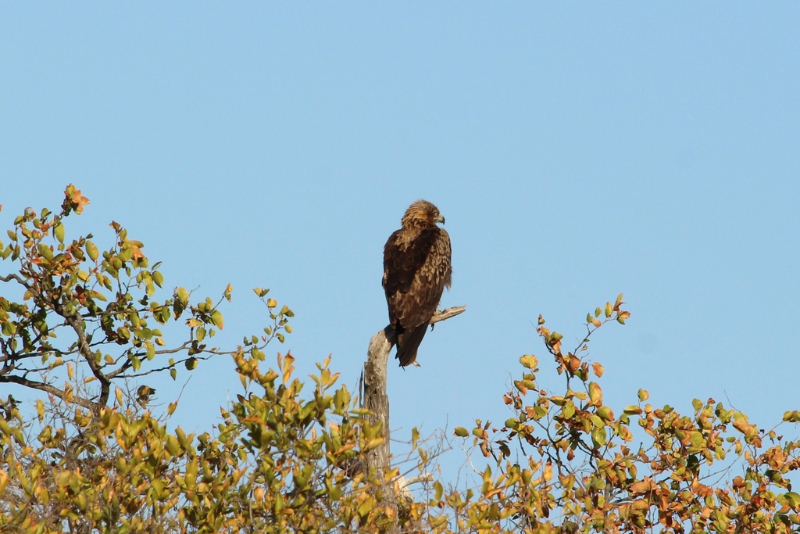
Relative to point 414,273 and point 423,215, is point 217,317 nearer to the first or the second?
point 414,273

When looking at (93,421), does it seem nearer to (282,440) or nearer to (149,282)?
(149,282)

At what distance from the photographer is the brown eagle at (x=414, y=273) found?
438 inches

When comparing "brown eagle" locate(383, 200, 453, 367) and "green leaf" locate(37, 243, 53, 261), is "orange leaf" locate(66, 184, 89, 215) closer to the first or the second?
"green leaf" locate(37, 243, 53, 261)

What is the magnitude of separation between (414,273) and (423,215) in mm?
2128

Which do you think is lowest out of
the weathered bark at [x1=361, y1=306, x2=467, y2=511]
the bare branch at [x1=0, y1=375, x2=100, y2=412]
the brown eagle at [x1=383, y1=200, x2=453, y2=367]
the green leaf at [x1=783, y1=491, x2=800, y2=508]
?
the green leaf at [x1=783, y1=491, x2=800, y2=508]

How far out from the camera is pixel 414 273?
11.9 meters

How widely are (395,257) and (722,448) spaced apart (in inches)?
215

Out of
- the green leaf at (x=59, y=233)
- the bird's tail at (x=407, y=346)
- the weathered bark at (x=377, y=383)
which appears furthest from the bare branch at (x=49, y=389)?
the bird's tail at (x=407, y=346)

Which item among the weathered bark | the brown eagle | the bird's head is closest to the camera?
the weathered bark

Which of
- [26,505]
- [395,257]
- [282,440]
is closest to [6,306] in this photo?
[26,505]

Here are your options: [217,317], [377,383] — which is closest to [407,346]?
[377,383]

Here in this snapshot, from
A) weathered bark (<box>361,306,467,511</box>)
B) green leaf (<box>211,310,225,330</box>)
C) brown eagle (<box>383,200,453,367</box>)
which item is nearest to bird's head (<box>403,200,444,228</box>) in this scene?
brown eagle (<box>383,200,453,367</box>)

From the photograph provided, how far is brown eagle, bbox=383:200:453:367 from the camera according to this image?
11.1 metres

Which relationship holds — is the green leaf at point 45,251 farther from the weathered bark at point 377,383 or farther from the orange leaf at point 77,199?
the weathered bark at point 377,383
